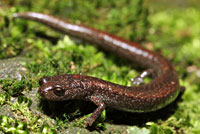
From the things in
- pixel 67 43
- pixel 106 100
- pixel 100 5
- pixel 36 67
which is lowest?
pixel 106 100

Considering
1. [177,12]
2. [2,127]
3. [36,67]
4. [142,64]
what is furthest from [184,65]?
[2,127]

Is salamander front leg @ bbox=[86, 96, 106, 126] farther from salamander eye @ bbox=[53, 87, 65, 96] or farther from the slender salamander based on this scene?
salamander eye @ bbox=[53, 87, 65, 96]

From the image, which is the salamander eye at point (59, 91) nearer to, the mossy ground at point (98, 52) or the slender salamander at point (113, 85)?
the slender salamander at point (113, 85)

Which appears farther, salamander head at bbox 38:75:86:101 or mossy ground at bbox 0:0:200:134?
mossy ground at bbox 0:0:200:134

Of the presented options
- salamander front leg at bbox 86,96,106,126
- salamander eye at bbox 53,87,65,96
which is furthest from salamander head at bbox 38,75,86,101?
salamander front leg at bbox 86,96,106,126

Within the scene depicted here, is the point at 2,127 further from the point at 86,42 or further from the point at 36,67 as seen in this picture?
the point at 86,42

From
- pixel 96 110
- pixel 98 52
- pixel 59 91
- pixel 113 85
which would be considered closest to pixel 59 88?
pixel 59 91

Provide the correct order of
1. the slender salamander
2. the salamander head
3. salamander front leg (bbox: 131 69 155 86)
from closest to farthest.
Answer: the salamander head < the slender salamander < salamander front leg (bbox: 131 69 155 86)

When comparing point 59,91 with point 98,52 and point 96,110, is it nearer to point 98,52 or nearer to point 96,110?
point 96,110
